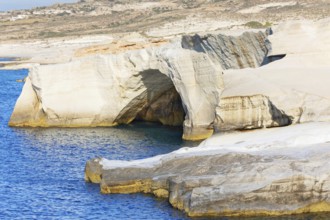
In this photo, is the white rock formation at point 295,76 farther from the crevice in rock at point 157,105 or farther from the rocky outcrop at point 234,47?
the crevice in rock at point 157,105

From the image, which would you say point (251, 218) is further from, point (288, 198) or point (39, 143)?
point (39, 143)

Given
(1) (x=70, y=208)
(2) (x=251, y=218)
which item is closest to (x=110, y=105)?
(1) (x=70, y=208)

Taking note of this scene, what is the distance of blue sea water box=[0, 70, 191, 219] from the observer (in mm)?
29500

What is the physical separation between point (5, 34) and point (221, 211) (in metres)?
132

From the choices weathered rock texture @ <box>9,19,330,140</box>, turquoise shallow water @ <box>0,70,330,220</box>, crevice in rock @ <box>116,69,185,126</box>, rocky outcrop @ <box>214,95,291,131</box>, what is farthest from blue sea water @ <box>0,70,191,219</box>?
rocky outcrop @ <box>214,95,291,131</box>

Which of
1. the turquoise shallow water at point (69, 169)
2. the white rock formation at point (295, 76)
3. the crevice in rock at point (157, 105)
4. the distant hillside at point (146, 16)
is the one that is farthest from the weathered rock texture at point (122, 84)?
the distant hillside at point (146, 16)

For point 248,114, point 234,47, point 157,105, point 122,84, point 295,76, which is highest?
point 295,76

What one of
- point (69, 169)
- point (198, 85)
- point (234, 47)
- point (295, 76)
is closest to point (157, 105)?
point (198, 85)

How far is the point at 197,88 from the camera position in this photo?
4356 cm

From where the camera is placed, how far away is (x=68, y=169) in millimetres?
36469

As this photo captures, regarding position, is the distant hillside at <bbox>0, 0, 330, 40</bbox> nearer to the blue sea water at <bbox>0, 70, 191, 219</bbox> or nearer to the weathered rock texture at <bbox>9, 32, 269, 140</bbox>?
the weathered rock texture at <bbox>9, 32, 269, 140</bbox>

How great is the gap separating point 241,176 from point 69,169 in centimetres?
1007

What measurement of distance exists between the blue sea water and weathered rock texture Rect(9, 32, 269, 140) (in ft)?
3.64

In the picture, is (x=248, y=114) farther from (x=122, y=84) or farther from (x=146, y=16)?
(x=146, y=16)
